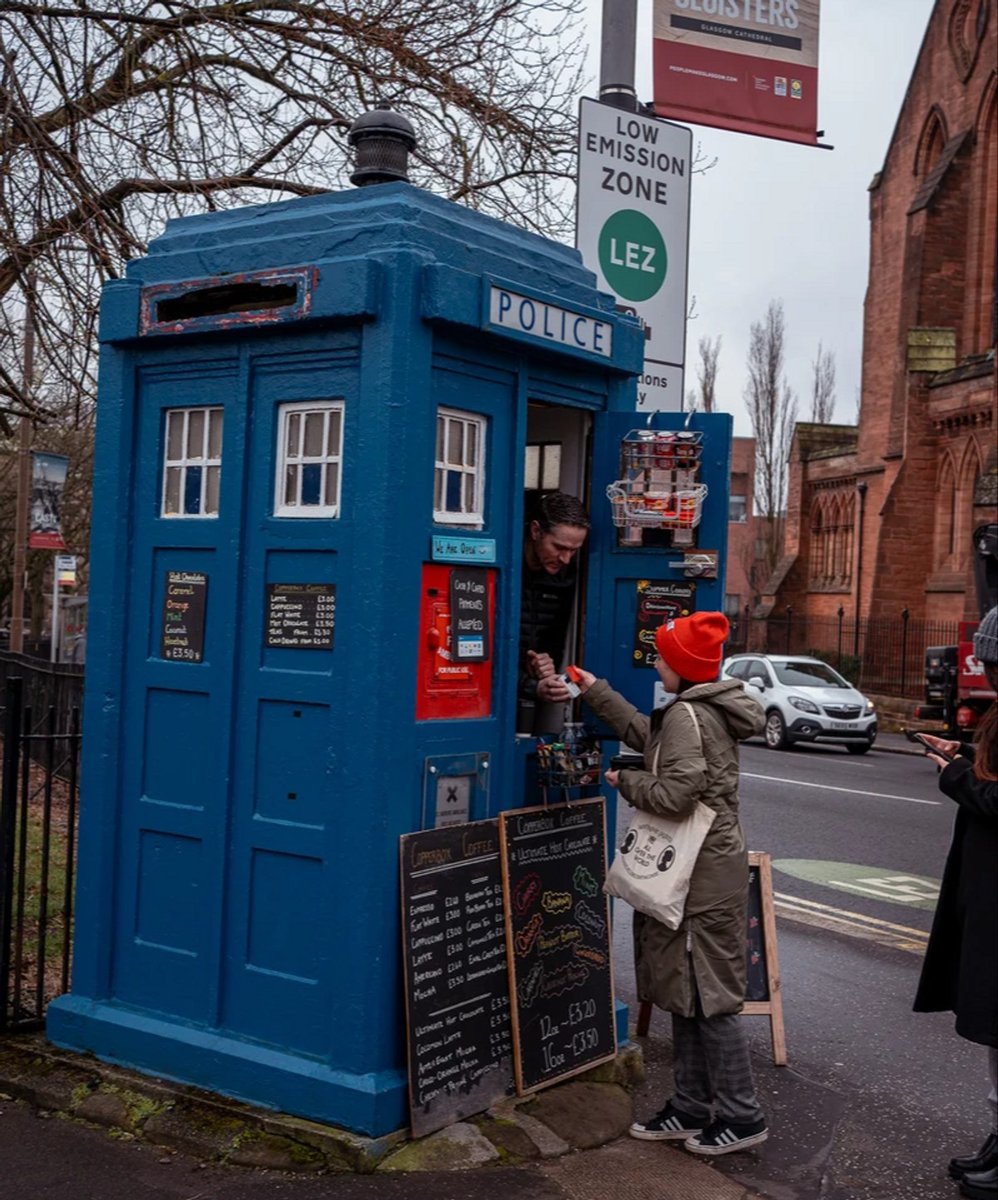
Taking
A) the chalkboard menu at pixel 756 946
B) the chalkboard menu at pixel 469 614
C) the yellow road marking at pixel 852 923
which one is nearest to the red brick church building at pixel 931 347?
the yellow road marking at pixel 852 923

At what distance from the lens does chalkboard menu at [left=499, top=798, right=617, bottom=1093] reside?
5082mm

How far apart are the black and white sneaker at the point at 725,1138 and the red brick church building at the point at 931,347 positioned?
1112 inches

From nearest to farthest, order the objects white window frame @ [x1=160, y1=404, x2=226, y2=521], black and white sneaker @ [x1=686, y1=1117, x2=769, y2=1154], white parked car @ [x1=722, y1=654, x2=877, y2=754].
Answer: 1. black and white sneaker @ [x1=686, y1=1117, x2=769, y2=1154]
2. white window frame @ [x1=160, y1=404, x2=226, y2=521]
3. white parked car @ [x1=722, y1=654, x2=877, y2=754]

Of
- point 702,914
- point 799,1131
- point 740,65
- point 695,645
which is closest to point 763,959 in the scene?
point 799,1131

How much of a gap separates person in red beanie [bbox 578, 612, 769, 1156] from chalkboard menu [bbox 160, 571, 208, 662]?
1.58m

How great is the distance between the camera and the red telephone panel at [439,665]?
4.88 m

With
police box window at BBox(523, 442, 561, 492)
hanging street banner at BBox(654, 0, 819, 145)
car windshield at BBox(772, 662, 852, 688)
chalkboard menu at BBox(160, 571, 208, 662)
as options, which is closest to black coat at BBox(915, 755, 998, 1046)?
police box window at BBox(523, 442, 561, 492)

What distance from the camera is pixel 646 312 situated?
7.41 meters

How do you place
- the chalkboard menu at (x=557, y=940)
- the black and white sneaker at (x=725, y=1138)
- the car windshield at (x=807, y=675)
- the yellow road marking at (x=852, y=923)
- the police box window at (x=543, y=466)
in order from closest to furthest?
the black and white sneaker at (x=725, y=1138) < the chalkboard menu at (x=557, y=940) < the police box window at (x=543, y=466) < the yellow road marking at (x=852, y=923) < the car windshield at (x=807, y=675)

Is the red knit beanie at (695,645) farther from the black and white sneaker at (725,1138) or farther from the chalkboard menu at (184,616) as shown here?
the chalkboard menu at (184,616)

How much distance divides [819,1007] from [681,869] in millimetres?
2797

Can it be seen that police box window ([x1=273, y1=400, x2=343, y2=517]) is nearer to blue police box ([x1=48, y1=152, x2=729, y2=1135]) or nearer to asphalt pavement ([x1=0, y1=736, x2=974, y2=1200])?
blue police box ([x1=48, y1=152, x2=729, y2=1135])

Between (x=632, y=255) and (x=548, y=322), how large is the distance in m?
2.31

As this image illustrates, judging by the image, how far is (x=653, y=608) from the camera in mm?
5555
